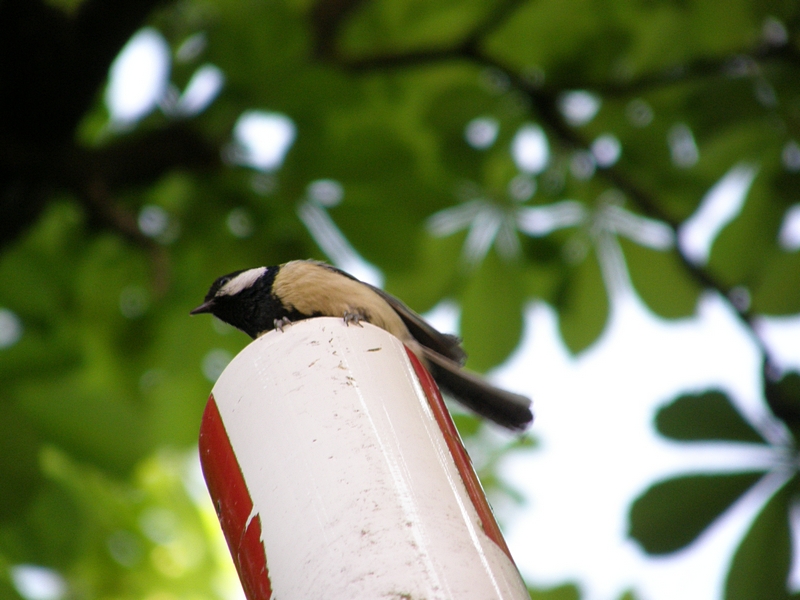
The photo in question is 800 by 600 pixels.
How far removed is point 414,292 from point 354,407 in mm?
1560

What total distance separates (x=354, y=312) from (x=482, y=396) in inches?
12.7

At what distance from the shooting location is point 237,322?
2131mm

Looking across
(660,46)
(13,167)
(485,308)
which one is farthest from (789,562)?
(13,167)

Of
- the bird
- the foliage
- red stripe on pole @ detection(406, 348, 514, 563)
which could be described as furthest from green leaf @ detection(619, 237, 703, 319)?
red stripe on pole @ detection(406, 348, 514, 563)

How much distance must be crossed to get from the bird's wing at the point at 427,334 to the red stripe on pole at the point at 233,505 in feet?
2.43

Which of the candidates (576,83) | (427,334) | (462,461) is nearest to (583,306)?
(576,83)

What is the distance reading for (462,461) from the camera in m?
1.12

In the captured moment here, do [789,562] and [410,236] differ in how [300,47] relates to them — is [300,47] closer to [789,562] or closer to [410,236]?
[410,236]

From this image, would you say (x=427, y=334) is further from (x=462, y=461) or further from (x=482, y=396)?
(x=462, y=461)

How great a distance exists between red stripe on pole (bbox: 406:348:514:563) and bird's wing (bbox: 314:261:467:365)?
1.89ft

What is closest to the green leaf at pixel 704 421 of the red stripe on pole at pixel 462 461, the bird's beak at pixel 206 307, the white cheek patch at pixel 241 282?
the red stripe on pole at pixel 462 461

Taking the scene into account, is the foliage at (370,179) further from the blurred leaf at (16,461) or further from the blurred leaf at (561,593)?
the blurred leaf at (561,593)

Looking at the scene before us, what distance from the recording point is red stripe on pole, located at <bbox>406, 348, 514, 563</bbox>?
3.38 ft

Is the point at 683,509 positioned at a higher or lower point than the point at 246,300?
lower
